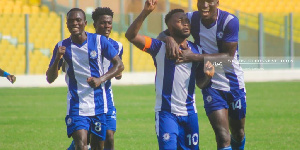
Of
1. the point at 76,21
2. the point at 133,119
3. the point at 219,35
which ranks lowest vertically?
the point at 133,119

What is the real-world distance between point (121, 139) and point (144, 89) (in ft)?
A: 38.4

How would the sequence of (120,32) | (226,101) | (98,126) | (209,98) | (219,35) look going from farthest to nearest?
(120,32)
(226,101)
(209,98)
(219,35)
(98,126)

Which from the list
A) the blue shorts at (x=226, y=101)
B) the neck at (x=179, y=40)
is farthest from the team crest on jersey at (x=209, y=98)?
the neck at (x=179, y=40)

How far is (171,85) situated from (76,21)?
145 cm

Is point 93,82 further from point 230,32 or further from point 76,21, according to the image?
point 230,32

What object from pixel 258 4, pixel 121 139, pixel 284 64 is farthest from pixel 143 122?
pixel 258 4

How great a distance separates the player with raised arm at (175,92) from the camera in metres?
7.05

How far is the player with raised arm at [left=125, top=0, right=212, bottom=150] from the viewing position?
7.05 m

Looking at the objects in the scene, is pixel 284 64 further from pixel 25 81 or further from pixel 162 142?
pixel 162 142

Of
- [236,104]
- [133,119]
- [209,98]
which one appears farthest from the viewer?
[133,119]

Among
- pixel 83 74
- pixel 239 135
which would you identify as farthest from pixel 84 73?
pixel 239 135

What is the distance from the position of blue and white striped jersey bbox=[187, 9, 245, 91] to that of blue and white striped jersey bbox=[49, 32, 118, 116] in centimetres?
112

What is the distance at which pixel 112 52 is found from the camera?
793cm

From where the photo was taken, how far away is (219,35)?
7.98 m
